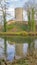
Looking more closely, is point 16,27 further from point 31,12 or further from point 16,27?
point 31,12

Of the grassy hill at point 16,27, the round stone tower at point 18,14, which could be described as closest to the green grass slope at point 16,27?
the grassy hill at point 16,27

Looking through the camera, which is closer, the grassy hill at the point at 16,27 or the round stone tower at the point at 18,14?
the grassy hill at the point at 16,27

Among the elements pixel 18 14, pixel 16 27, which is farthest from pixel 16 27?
pixel 18 14

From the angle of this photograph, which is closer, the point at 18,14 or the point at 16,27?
the point at 16,27

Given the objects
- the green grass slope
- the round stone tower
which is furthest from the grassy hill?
the round stone tower

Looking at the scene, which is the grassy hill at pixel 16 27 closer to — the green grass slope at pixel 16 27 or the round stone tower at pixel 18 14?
the green grass slope at pixel 16 27

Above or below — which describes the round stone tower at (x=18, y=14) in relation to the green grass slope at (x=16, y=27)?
above

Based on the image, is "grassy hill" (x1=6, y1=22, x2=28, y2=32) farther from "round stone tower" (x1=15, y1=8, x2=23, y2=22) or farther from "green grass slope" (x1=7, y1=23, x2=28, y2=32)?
"round stone tower" (x1=15, y1=8, x2=23, y2=22)

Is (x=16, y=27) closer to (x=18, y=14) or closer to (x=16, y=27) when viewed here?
(x=16, y=27)

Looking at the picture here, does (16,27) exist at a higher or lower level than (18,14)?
lower

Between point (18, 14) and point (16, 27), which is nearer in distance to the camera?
point (16, 27)

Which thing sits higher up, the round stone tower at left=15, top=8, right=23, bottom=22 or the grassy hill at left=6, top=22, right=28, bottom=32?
the round stone tower at left=15, top=8, right=23, bottom=22

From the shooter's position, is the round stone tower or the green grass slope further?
the round stone tower

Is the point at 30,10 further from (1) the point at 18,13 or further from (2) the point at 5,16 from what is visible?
(2) the point at 5,16
